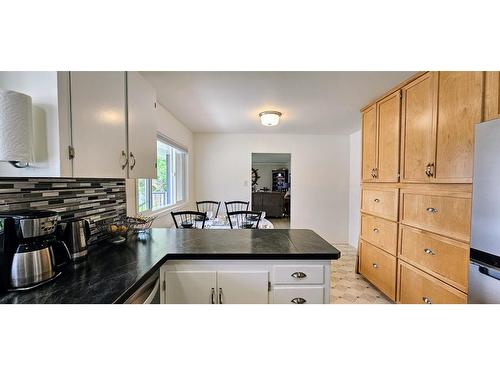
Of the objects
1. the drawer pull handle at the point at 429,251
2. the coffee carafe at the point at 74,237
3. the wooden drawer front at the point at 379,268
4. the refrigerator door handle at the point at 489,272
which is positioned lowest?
the wooden drawer front at the point at 379,268

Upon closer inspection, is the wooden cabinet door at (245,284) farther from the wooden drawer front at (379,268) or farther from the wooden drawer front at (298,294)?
the wooden drawer front at (379,268)

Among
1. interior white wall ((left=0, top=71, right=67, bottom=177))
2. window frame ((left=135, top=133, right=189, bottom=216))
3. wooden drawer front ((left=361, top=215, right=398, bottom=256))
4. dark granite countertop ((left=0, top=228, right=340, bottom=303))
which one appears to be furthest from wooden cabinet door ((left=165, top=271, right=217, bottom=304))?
wooden drawer front ((left=361, top=215, right=398, bottom=256))

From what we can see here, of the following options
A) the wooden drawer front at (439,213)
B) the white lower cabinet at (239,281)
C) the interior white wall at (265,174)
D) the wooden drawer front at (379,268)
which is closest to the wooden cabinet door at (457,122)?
the wooden drawer front at (439,213)

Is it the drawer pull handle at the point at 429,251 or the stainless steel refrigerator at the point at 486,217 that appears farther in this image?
the drawer pull handle at the point at 429,251

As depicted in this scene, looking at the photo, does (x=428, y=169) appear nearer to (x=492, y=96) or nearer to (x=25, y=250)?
(x=492, y=96)

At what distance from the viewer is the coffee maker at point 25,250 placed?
0.74 m

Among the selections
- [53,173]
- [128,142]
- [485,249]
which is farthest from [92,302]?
[485,249]

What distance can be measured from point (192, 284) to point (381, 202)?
81.8 inches

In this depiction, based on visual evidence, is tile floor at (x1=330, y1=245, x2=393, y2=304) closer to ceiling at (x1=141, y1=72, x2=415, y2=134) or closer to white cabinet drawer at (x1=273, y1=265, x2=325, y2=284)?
white cabinet drawer at (x1=273, y1=265, x2=325, y2=284)

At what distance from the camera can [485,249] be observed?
3.44 feet

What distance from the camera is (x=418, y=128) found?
1.73m
